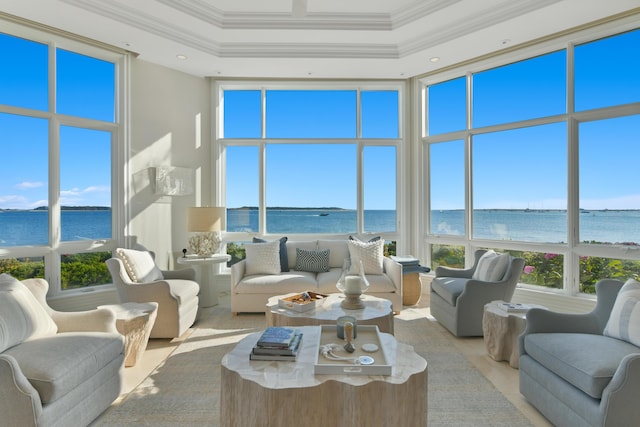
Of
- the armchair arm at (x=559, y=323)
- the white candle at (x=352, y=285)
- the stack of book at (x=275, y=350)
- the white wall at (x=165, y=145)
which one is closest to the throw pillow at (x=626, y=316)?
the armchair arm at (x=559, y=323)

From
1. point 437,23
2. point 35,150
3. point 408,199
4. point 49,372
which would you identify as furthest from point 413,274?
point 35,150

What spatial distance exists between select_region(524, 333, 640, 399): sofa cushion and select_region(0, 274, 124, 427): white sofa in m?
2.82

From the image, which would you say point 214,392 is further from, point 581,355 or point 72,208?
point 72,208

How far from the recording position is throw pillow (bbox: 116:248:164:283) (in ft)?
12.8

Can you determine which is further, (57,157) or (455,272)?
(455,272)

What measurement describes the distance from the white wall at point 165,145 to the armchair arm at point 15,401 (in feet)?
10.5

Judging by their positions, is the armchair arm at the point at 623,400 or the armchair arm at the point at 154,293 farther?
the armchair arm at the point at 154,293

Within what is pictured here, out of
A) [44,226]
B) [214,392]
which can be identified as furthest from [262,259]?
[44,226]

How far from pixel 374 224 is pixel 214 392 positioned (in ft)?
13.0

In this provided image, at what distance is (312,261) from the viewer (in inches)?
201

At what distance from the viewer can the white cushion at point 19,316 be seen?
2178mm

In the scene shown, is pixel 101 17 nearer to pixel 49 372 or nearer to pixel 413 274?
pixel 49 372

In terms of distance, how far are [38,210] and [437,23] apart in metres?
5.16

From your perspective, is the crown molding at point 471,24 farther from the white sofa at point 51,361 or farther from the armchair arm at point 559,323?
the white sofa at point 51,361
